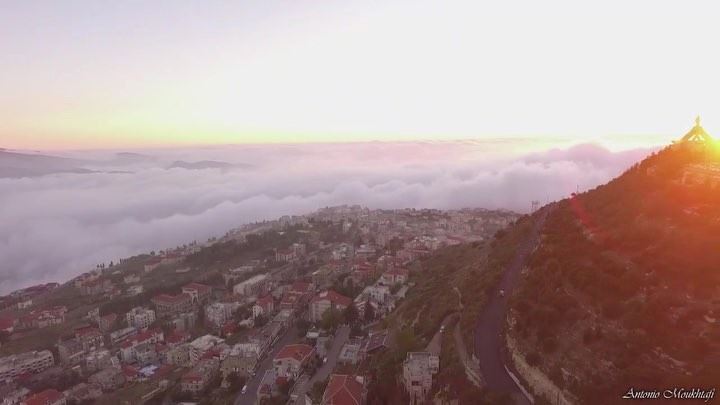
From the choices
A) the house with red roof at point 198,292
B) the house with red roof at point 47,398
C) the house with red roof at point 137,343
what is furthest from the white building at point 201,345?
the house with red roof at point 198,292

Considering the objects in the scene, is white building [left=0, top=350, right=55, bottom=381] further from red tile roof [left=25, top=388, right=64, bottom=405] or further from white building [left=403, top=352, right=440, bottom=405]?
white building [left=403, top=352, right=440, bottom=405]

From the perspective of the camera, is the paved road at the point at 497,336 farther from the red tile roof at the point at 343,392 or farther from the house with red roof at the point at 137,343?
the house with red roof at the point at 137,343

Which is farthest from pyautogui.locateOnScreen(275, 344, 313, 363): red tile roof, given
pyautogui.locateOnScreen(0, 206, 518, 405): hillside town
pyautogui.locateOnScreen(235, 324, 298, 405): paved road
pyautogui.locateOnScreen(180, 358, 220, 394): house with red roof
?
pyautogui.locateOnScreen(180, 358, 220, 394): house with red roof

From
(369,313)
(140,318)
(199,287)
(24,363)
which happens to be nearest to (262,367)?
(369,313)

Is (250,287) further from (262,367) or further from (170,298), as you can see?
(262,367)

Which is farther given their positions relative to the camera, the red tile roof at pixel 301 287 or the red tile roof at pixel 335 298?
the red tile roof at pixel 301 287

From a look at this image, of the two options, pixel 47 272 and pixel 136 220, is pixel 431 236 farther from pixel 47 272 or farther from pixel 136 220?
pixel 136 220
